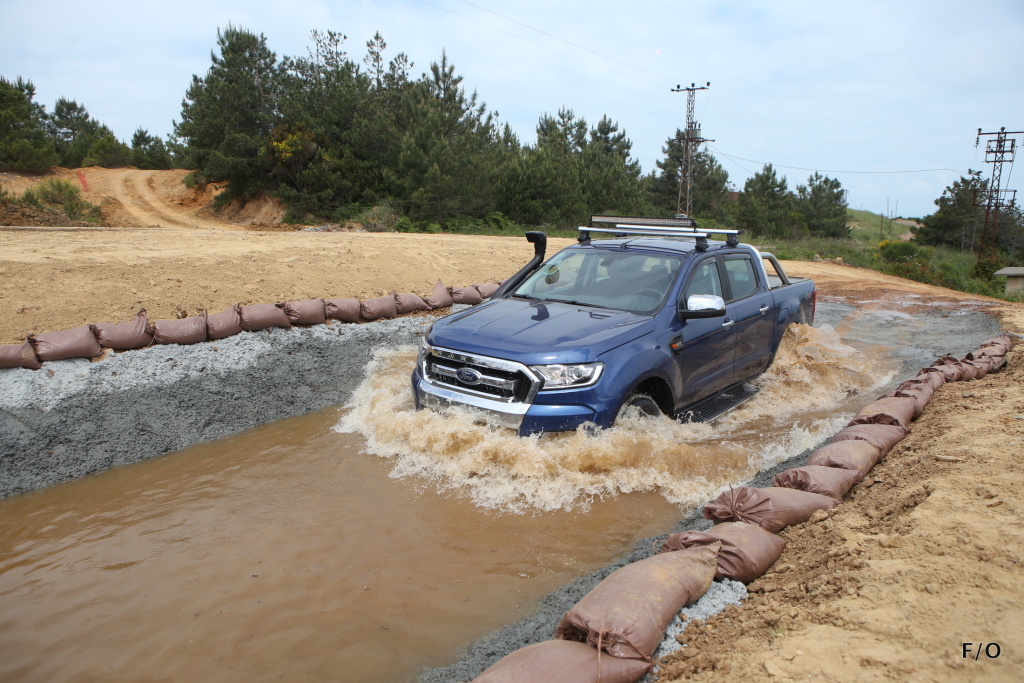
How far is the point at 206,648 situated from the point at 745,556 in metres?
2.64

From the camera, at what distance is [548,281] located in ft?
20.2

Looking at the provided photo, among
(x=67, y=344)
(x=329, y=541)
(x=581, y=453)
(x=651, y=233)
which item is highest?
(x=651, y=233)

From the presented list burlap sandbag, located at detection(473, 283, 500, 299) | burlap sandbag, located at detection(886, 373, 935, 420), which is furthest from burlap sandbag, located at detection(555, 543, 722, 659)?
burlap sandbag, located at detection(473, 283, 500, 299)

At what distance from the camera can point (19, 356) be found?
615cm

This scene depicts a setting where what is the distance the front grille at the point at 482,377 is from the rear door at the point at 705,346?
1.45m

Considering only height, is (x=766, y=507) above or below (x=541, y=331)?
below

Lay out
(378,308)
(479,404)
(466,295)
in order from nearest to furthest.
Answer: (479,404)
(378,308)
(466,295)

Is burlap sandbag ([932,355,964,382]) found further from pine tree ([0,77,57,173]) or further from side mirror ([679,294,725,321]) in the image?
pine tree ([0,77,57,173])

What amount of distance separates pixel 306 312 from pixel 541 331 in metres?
4.59

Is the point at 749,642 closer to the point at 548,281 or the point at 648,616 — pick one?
the point at 648,616

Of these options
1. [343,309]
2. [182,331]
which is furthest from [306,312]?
[182,331]

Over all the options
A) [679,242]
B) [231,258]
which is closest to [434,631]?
[679,242]

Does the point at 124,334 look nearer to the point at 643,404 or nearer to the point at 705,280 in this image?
the point at 643,404

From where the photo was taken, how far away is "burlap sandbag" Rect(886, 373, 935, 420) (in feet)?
17.9
